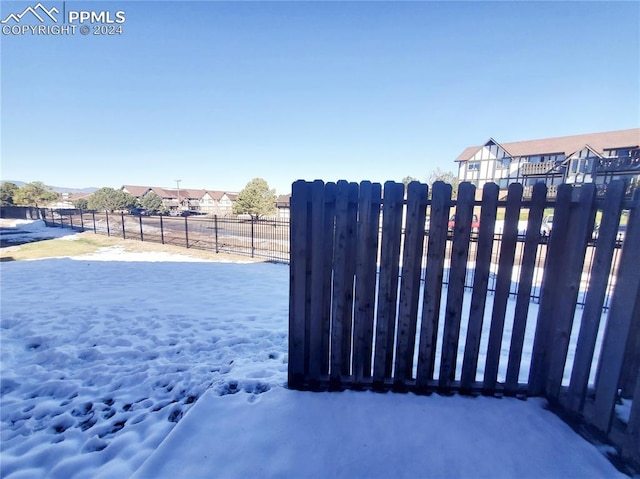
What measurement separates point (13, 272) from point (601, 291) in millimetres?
12284

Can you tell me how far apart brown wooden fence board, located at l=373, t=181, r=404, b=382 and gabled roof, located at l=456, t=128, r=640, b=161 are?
144ft

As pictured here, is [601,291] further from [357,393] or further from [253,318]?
[253,318]

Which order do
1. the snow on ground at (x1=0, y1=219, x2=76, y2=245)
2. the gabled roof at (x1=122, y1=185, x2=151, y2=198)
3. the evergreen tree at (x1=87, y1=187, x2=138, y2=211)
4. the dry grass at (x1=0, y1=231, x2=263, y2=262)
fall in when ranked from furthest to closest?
the gabled roof at (x1=122, y1=185, x2=151, y2=198)
the evergreen tree at (x1=87, y1=187, x2=138, y2=211)
the snow on ground at (x1=0, y1=219, x2=76, y2=245)
the dry grass at (x1=0, y1=231, x2=263, y2=262)

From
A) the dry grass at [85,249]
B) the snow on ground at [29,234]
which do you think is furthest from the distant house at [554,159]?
the snow on ground at [29,234]

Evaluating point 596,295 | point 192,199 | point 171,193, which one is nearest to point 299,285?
point 596,295

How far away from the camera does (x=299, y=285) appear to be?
8.32ft

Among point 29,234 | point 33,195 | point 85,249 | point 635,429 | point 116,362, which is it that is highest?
point 33,195

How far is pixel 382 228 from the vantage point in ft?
8.00

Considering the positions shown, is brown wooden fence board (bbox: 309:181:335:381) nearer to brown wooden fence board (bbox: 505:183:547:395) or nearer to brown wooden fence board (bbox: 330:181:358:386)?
brown wooden fence board (bbox: 330:181:358:386)

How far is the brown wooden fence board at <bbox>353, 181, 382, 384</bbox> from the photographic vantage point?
240 centimetres

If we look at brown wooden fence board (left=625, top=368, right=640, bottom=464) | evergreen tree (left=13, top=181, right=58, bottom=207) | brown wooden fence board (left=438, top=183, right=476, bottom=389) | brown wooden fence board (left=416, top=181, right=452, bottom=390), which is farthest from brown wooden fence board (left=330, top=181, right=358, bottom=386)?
A: evergreen tree (left=13, top=181, right=58, bottom=207)

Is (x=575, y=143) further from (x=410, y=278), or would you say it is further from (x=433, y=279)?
(x=410, y=278)

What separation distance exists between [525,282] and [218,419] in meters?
2.78

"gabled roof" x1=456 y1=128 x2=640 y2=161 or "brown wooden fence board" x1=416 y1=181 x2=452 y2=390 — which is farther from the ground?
"gabled roof" x1=456 y1=128 x2=640 y2=161
